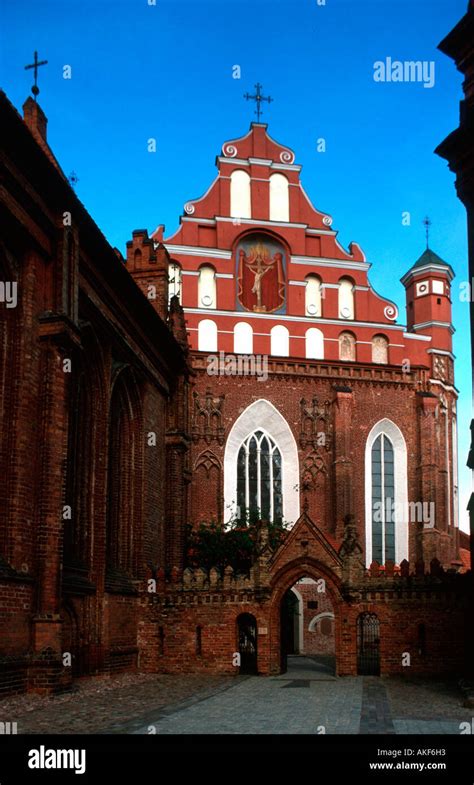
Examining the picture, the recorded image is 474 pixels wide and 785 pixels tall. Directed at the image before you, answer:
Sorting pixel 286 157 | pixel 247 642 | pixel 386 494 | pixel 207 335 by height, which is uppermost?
pixel 286 157

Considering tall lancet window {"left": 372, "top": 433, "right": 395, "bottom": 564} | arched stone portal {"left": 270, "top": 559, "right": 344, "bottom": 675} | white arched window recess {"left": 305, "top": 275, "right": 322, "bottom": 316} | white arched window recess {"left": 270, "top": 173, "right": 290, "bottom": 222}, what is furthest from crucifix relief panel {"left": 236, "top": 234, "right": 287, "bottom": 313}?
arched stone portal {"left": 270, "top": 559, "right": 344, "bottom": 675}

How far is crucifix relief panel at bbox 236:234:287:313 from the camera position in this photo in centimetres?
4191

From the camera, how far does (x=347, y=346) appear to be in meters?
41.9

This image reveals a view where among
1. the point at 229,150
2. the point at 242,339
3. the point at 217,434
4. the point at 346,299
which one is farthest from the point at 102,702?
the point at 229,150

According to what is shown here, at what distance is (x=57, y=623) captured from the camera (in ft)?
57.8

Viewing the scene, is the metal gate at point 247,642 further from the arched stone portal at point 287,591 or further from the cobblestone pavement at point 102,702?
the cobblestone pavement at point 102,702

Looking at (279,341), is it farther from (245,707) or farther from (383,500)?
(245,707)

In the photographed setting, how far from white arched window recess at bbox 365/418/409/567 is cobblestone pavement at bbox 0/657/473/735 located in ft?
54.2

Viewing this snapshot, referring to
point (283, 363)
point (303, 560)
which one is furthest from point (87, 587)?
point (283, 363)

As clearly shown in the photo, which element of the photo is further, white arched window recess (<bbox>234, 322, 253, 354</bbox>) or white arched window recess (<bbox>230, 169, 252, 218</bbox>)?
white arched window recess (<bbox>230, 169, 252, 218</bbox>)

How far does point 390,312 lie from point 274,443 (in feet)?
26.3

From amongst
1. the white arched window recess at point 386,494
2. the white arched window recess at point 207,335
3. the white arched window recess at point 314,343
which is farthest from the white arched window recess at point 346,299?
the white arched window recess at point 207,335

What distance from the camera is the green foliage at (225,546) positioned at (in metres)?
30.7

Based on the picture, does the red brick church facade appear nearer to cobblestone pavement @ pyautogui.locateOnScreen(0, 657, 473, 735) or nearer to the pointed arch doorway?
the pointed arch doorway
